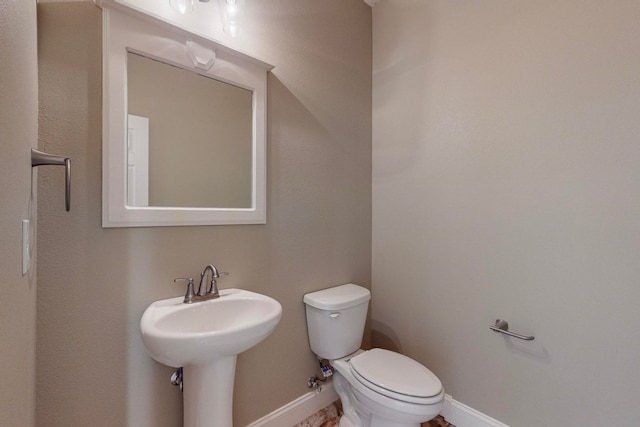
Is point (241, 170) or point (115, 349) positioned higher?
point (241, 170)

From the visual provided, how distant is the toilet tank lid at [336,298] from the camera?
1.50 meters

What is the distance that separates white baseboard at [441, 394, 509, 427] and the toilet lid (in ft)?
1.47

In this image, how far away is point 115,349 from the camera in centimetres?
104

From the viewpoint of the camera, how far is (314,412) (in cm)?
167

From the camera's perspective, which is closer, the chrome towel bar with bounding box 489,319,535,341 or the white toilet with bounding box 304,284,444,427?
the white toilet with bounding box 304,284,444,427

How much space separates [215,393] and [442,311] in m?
1.25

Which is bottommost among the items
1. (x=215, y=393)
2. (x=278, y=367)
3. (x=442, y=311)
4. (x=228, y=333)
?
(x=278, y=367)

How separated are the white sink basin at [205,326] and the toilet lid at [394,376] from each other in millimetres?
582

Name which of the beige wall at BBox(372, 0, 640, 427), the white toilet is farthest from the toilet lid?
the beige wall at BBox(372, 0, 640, 427)

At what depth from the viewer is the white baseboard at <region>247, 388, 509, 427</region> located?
1.46 metres

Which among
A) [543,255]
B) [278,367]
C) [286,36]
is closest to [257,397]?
[278,367]

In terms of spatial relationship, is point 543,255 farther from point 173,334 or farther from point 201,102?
point 201,102

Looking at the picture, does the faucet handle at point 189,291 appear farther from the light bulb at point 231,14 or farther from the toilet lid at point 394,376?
the light bulb at point 231,14

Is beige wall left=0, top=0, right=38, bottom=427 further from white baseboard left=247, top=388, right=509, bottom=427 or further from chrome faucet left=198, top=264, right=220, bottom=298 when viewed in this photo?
white baseboard left=247, top=388, right=509, bottom=427
